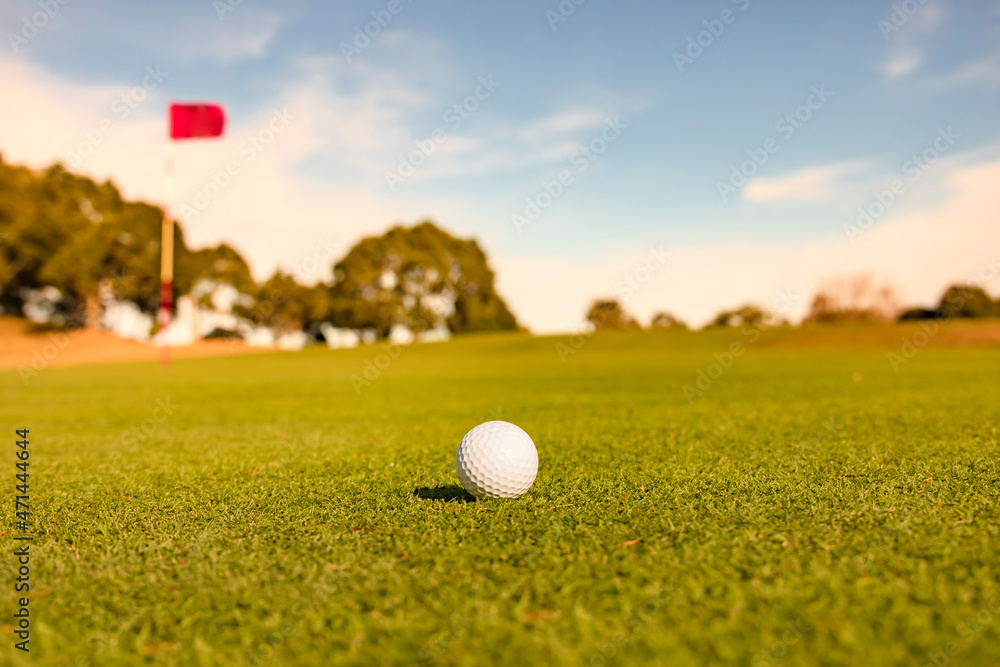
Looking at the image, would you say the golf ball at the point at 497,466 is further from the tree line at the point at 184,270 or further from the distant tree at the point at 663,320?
the distant tree at the point at 663,320

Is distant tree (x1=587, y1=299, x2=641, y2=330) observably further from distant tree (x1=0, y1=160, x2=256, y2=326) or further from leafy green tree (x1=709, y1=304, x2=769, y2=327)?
distant tree (x1=0, y1=160, x2=256, y2=326)

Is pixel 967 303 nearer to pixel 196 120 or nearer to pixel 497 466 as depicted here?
pixel 196 120

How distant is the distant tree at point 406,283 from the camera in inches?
1988

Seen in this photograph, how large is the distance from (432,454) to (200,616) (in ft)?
10.1

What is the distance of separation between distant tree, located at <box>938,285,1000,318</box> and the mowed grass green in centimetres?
7773

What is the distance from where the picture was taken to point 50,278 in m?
37.8

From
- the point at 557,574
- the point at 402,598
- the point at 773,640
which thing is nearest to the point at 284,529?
the point at 402,598

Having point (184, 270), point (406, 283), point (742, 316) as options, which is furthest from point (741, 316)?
point (184, 270)

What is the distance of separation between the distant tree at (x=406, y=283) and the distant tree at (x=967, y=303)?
53.4m

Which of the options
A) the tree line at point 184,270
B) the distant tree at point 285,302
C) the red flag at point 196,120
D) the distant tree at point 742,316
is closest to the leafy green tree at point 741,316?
the distant tree at point 742,316

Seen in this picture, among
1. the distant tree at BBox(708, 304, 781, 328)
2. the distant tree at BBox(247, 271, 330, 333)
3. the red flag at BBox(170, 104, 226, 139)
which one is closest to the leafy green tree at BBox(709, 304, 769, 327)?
the distant tree at BBox(708, 304, 781, 328)

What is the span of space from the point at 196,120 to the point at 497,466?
17.4 metres

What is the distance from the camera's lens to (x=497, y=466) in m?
3.39

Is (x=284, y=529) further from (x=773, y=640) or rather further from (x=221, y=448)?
(x=221, y=448)
